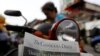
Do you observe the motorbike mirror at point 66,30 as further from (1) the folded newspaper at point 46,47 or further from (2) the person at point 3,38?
(2) the person at point 3,38

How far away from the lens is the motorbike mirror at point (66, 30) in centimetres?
124

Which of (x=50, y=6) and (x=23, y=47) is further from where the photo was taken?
(x=50, y=6)

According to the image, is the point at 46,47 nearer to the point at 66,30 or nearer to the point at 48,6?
the point at 66,30

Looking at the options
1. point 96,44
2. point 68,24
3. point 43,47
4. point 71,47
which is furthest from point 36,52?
point 96,44

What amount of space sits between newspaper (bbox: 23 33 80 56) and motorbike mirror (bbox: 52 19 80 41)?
9cm

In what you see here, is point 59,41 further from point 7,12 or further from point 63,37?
point 7,12

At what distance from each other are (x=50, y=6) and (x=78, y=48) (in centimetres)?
67

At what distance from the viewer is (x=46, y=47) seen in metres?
1.13

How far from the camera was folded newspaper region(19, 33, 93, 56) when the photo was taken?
1.10 metres

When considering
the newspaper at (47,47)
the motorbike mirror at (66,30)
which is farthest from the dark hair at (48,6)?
the newspaper at (47,47)

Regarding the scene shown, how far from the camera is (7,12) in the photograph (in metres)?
1.41

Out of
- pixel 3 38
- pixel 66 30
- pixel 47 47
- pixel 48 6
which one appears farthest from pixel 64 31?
pixel 48 6

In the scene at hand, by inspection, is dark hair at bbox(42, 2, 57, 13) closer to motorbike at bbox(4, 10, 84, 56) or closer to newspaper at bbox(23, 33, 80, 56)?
motorbike at bbox(4, 10, 84, 56)

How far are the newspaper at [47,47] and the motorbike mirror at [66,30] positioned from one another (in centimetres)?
9
